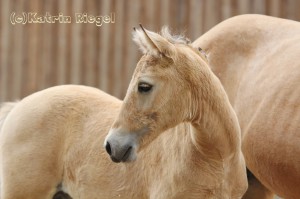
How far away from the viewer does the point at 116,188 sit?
4594 millimetres

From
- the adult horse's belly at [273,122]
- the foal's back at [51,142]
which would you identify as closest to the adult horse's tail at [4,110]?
the foal's back at [51,142]

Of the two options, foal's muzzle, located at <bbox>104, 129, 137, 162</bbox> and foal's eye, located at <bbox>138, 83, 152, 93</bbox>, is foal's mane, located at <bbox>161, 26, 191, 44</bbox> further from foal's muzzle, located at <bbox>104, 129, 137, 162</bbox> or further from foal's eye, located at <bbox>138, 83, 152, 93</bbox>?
foal's muzzle, located at <bbox>104, 129, 137, 162</bbox>

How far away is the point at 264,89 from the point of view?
5000 millimetres

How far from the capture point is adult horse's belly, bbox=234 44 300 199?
461 cm

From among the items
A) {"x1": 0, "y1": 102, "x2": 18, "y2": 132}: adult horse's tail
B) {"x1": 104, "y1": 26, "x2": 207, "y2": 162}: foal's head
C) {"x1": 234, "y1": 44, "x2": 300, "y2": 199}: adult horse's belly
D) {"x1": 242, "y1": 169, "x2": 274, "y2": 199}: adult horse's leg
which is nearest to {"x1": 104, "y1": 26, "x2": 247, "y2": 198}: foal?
{"x1": 104, "y1": 26, "x2": 207, "y2": 162}: foal's head

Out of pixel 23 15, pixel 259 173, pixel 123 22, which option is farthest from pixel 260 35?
pixel 23 15

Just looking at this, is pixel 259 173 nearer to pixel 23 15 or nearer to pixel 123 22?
pixel 123 22

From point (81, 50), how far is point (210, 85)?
14.1ft

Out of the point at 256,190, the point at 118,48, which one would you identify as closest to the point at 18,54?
the point at 118,48

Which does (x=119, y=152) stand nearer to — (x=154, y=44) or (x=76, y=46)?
(x=154, y=44)

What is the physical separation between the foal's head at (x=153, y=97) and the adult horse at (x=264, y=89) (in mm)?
913

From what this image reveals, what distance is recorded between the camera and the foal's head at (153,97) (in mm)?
3898

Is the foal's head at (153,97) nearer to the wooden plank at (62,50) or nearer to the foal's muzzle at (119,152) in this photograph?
the foal's muzzle at (119,152)

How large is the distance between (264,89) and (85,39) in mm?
3533
